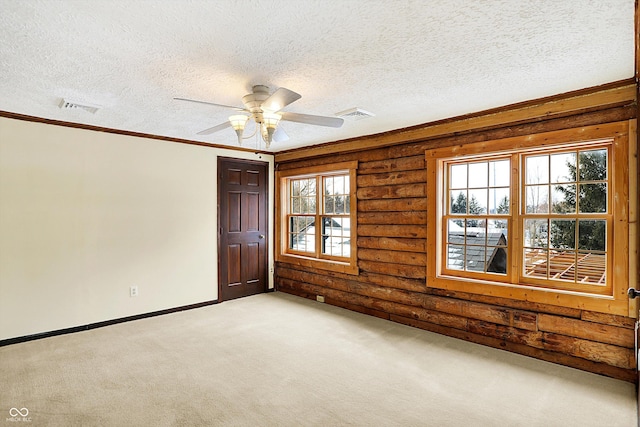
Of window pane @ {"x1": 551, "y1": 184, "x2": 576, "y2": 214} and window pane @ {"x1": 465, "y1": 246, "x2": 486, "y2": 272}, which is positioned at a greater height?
window pane @ {"x1": 551, "y1": 184, "x2": 576, "y2": 214}

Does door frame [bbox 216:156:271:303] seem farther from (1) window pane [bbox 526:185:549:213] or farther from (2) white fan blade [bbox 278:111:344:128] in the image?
(1) window pane [bbox 526:185:549:213]

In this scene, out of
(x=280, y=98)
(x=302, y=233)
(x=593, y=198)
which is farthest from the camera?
(x=302, y=233)

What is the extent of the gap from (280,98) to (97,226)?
325 centimetres

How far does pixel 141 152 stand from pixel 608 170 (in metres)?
5.22

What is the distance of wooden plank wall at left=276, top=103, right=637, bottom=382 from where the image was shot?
9.90ft

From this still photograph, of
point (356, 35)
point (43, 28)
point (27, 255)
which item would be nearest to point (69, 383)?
point (27, 255)

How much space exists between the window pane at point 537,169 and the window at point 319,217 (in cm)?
219

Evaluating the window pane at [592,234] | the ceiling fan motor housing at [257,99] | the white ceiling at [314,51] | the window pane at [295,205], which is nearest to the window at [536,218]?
the window pane at [592,234]

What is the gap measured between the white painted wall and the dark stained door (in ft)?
0.55

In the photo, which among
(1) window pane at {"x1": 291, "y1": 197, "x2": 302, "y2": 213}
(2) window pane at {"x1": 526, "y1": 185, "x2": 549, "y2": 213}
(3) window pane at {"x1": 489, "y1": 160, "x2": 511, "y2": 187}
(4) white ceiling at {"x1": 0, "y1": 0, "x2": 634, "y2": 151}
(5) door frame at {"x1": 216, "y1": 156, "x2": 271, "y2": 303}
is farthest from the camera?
(1) window pane at {"x1": 291, "y1": 197, "x2": 302, "y2": 213}

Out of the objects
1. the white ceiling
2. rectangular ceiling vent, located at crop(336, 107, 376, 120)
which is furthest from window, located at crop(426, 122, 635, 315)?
rectangular ceiling vent, located at crop(336, 107, 376, 120)

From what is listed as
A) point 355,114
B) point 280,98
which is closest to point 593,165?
point 355,114

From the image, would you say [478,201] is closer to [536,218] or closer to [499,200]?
[499,200]

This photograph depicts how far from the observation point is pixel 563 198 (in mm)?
3322
